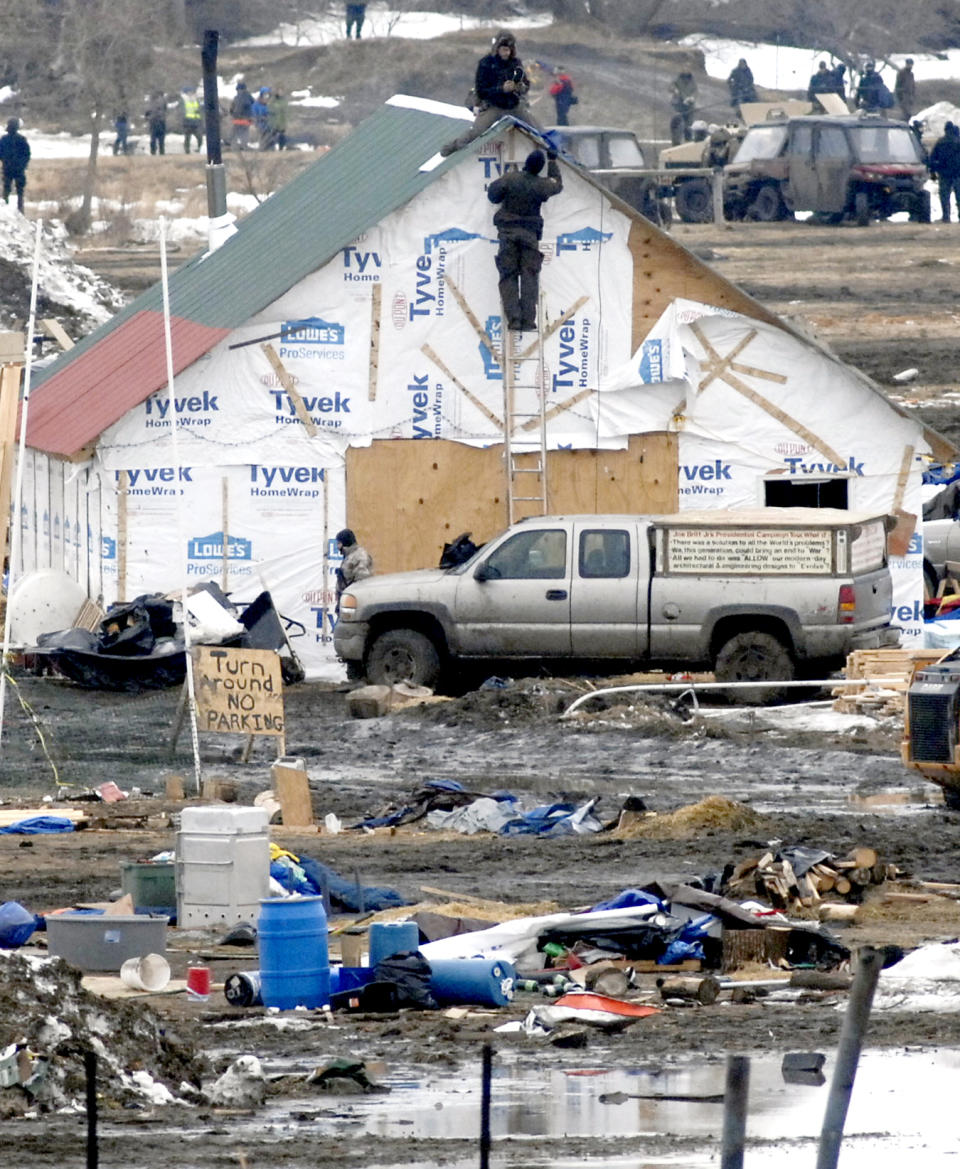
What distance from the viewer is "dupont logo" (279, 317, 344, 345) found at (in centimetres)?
2512

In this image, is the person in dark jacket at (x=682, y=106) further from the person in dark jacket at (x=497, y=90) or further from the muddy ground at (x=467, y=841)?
the muddy ground at (x=467, y=841)

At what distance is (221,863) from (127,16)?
159 ft

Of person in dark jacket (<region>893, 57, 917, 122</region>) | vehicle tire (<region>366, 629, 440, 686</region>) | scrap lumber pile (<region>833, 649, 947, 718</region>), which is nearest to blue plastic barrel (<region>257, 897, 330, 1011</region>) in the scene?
scrap lumber pile (<region>833, 649, 947, 718</region>)

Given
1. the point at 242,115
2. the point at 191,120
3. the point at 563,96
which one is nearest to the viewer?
the point at 563,96

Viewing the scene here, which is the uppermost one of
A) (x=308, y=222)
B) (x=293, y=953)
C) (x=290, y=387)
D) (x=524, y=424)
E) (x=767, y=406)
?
(x=308, y=222)

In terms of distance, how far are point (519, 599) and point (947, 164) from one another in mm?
30525

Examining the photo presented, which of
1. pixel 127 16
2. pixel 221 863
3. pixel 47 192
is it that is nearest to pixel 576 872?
pixel 221 863

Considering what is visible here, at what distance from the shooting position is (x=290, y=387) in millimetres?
25188

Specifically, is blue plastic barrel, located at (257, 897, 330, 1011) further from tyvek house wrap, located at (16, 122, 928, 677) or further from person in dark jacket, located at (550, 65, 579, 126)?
person in dark jacket, located at (550, 65, 579, 126)

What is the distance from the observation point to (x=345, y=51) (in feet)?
222

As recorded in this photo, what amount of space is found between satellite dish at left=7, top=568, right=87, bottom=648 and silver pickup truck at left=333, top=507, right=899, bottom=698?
377 centimetres

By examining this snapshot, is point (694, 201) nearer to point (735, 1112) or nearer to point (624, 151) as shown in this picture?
point (624, 151)

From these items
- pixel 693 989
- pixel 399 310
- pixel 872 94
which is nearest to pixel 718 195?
pixel 872 94

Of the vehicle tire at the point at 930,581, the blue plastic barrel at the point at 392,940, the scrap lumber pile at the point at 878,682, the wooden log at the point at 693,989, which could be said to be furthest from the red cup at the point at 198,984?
the vehicle tire at the point at 930,581
